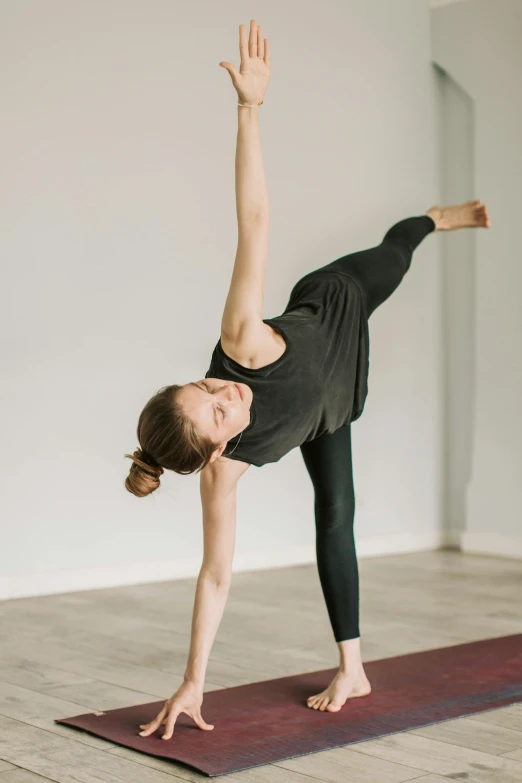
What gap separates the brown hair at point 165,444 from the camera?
2.10 m

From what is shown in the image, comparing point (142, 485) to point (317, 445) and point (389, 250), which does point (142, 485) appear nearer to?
point (317, 445)

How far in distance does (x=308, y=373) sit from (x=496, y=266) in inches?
129

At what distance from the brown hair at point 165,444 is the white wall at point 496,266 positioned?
11.5ft

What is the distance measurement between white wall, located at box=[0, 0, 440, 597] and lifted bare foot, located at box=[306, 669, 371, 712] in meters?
1.89

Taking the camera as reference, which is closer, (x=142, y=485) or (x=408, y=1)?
(x=142, y=485)

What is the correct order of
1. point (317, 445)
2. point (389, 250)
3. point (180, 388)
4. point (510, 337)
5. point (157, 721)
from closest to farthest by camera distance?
point (180, 388), point (157, 721), point (317, 445), point (389, 250), point (510, 337)

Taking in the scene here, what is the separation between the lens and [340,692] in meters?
2.59

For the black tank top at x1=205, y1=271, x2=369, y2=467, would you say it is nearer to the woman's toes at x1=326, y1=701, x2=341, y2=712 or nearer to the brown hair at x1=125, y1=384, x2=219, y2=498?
the brown hair at x1=125, y1=384, x2=219, y2=498

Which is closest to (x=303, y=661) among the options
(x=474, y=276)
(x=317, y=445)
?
(x=317, y=445)

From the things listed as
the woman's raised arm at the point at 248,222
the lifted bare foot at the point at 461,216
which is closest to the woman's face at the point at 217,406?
the woman's raised arm at the point at 248,222

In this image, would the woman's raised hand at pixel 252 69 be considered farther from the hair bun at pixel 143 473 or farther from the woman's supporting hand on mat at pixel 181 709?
the woman's supporting hand on mat at pixel 181 709

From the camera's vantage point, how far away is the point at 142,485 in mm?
2158

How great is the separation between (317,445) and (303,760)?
2.72 ft

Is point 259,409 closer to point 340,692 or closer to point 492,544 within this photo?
point 340,692
